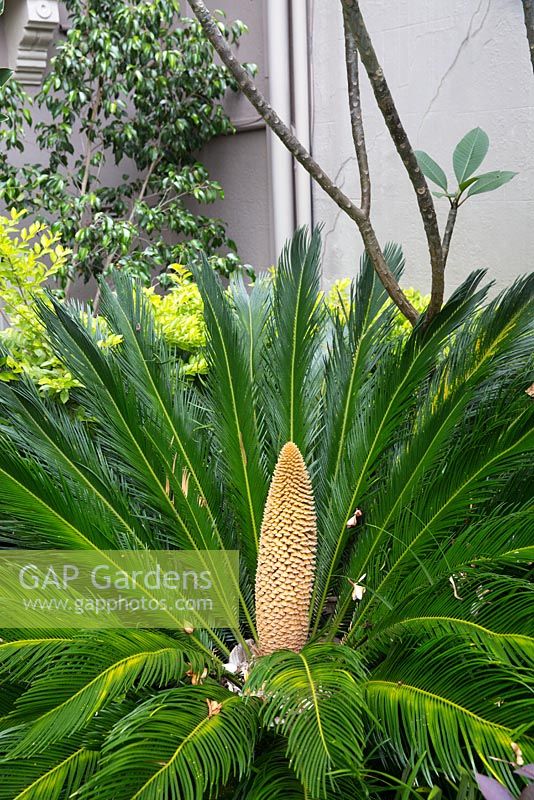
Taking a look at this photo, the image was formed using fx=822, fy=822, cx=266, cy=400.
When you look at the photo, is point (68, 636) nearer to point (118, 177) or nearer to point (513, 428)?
point (513, 428)

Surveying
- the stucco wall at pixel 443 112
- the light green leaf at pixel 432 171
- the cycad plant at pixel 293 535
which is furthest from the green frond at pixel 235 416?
the stucco wall at pixel 443 112

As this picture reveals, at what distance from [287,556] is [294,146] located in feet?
2.70

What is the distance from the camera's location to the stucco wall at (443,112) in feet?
11.5

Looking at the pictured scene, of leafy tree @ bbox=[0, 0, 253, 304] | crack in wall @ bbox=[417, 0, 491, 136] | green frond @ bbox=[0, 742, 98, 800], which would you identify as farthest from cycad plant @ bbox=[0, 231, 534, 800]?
leafy tree @ bbox=[0, 0, 253, 304]

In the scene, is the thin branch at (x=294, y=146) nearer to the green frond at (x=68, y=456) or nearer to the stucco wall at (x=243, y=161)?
the green frond at (x=68, y=456)

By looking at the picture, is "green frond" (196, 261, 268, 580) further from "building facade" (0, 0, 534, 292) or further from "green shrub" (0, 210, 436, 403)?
"building facade" (0, 0, 534, 292)

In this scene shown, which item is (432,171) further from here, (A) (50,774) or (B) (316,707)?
(A) (50,774)

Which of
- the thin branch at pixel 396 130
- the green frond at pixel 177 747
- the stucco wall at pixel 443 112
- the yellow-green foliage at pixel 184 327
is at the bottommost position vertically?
the green frond at pixel 177 747

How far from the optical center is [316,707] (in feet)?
3.91

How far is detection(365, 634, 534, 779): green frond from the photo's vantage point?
3.74ft

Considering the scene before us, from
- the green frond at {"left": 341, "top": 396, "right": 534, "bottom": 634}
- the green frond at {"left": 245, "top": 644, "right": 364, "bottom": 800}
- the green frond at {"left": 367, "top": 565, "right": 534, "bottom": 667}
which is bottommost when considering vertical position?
the green frond at {"left": 245, "top": 644, "right": 364, "bottom": 800}

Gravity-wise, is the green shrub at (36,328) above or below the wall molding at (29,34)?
below

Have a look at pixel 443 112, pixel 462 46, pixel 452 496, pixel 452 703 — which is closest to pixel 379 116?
pixel 443 112

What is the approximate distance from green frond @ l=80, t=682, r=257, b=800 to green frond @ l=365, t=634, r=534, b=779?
0.76 ft
